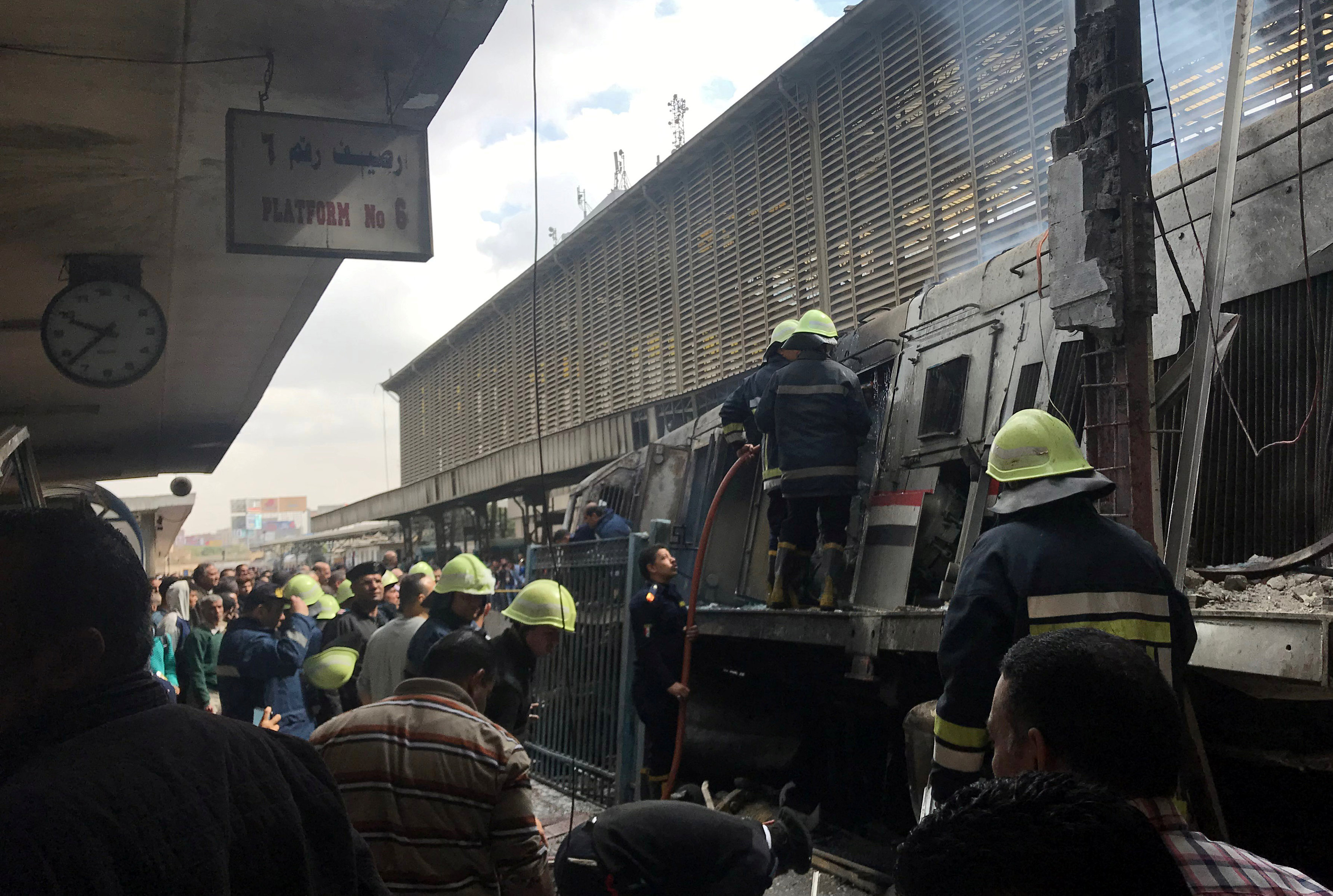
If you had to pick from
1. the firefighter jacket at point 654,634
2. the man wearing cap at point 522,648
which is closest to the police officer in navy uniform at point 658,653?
the firefighter jacket at point 654,634

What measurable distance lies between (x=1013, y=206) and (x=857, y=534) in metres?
4.35

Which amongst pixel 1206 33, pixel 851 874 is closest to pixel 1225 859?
pixel 851 874

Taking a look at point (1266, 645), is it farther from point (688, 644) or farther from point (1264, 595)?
point (688, 644)

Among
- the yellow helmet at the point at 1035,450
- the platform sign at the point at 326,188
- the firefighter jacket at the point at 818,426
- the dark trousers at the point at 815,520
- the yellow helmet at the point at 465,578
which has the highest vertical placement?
the platform sign at the point at 326,188

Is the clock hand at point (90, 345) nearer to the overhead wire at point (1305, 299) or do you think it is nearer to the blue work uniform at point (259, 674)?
the blue work uniform at point (259, 674)

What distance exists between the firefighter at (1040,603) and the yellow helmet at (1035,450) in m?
0.11

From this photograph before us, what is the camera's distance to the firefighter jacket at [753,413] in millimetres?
5977

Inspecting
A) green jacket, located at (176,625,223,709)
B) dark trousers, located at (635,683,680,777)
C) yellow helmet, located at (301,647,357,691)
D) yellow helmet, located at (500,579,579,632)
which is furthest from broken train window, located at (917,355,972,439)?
green jacket, located at (176,625,223,709)

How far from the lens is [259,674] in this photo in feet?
18.3

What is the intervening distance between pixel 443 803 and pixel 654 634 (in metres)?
3.73

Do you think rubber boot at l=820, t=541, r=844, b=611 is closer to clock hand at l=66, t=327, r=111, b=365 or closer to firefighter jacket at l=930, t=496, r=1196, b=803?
firefighter jacket at l=930, t=496, r=1196, b=803

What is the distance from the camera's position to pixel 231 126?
14.6 feet

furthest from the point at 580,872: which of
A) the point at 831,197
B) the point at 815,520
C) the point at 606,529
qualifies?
the point at 831,197

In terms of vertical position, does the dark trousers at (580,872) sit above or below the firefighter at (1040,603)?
below
